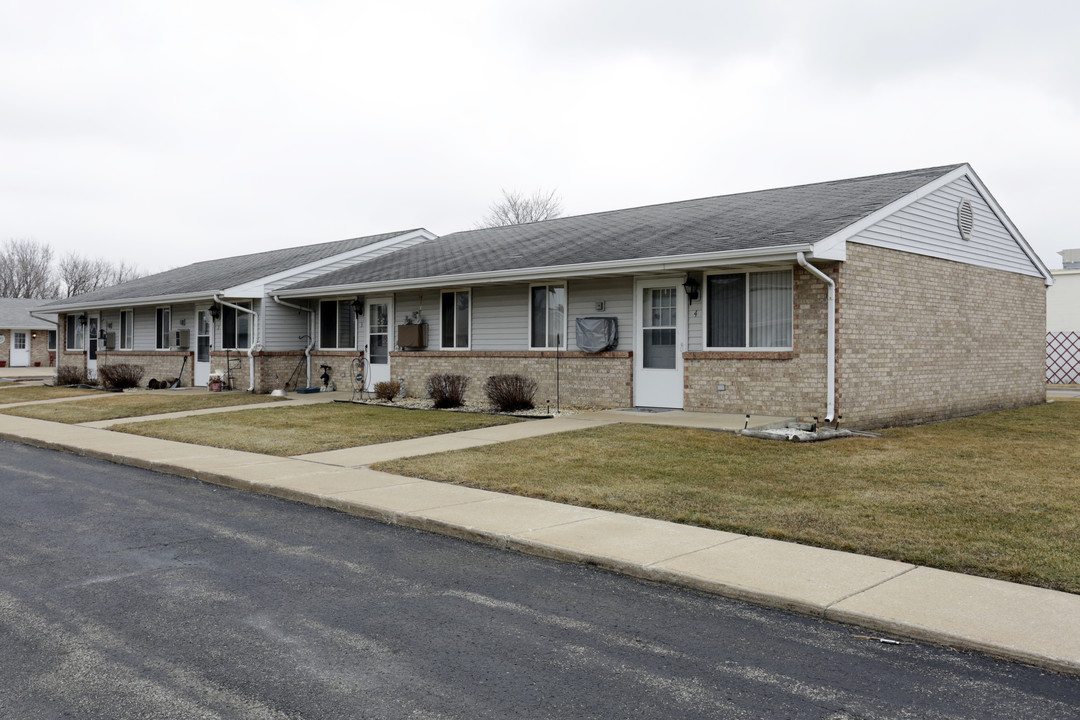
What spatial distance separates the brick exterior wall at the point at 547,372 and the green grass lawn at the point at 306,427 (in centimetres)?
199

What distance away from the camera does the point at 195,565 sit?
6.05 meters

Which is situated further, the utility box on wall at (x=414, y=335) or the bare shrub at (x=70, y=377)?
the bare shrub at (x=70, y=377)

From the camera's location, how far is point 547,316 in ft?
58.2

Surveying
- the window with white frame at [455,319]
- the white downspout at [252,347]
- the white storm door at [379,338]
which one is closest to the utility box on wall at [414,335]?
the window with white frame at [455,319]

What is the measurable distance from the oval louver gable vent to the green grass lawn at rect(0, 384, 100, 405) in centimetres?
2243

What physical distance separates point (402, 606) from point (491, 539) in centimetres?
167

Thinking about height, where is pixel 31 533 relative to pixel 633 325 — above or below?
below

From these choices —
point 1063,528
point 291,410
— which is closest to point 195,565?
point 1063,528

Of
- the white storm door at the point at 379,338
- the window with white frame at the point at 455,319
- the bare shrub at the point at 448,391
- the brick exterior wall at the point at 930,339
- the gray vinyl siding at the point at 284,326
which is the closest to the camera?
the brick exterior wall at the point at 930,339

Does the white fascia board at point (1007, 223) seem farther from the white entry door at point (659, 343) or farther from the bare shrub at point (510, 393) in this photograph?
the bare shrub at point (510, 393)

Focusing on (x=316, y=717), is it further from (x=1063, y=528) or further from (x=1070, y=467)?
(x=1070, y=467)

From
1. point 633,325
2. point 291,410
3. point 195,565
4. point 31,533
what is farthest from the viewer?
point 291,410

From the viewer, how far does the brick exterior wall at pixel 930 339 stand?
13.8m

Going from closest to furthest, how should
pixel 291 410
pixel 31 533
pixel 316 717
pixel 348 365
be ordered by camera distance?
1. pixel 316 717
2. pixel 31 533
3. pixel 291 410
4. pixel 348 365
